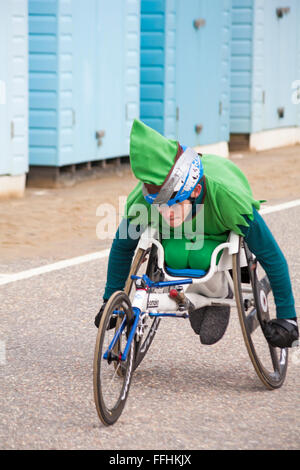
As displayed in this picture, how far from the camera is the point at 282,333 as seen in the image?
458 cm

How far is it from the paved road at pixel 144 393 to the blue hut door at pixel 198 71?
30.8 ft

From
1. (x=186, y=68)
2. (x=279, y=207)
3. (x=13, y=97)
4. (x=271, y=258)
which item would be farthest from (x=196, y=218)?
(x=186, y=68)

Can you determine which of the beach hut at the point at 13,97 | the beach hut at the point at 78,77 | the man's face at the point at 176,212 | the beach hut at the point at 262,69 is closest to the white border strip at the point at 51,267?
the man's face at the point at 176,212

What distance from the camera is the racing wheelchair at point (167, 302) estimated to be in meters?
4.24

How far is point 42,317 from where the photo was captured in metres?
6.19

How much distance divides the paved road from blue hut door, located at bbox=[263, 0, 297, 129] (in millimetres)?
13612

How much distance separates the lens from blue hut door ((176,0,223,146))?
15.4 m

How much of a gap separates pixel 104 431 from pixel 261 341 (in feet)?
5.57

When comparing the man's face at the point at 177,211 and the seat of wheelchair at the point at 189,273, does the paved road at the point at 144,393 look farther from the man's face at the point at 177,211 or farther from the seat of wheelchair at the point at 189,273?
the man's face at the point at 177,211

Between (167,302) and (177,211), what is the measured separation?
1.31 ft

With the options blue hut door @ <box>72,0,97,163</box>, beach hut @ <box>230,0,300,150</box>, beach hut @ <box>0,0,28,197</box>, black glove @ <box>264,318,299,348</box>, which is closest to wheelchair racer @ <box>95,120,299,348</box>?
black glove @ <box>264,318,299,348</box>

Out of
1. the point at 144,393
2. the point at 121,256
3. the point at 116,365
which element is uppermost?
the point at 121,256

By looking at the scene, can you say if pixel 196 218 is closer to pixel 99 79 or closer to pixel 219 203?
pixel 219 203
